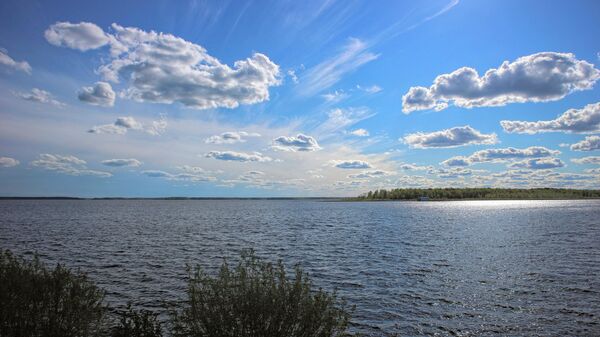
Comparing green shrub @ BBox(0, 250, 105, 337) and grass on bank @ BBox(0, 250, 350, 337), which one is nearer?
grass on bank @ BBox(0, 250, 350, 337)

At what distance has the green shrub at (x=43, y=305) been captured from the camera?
10742mm

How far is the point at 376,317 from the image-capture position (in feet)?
68.1

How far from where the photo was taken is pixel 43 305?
1152 cm

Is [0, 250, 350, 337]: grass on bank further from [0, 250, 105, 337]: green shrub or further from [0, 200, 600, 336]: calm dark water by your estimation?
[0, 200, 600, 336]: calm dark water

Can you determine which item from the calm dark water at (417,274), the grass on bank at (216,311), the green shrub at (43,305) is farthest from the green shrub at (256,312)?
the calm dark water at (417,274)

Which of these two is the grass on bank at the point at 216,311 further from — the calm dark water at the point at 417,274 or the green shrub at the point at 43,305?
the calm dark water at the point at 417,274

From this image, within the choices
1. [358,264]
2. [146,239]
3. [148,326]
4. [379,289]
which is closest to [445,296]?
→ [379,289]

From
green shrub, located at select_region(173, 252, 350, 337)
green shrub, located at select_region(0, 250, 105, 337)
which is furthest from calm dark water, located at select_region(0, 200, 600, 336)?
green shrub, located at select_region(0, 250, 105, 337)

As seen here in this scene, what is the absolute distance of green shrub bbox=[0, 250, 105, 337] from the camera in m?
10.7

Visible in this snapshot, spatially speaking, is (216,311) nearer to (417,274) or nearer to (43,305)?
(43,305)

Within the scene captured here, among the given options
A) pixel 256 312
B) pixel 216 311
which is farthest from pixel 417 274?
pixel 216 311

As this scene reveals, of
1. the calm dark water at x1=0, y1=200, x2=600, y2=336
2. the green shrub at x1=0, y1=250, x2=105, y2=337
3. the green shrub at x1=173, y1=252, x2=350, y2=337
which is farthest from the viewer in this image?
the calm dark water at x1=0, y1=200, x2=600, y2=336

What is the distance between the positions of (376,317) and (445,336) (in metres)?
3.91

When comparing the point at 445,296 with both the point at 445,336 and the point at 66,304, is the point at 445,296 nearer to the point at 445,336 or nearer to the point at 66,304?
the point at 445,336
